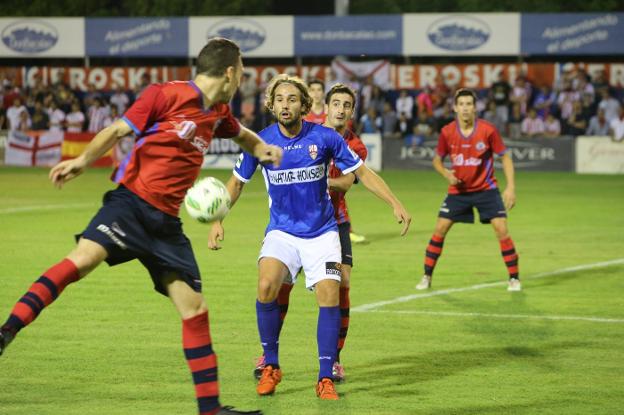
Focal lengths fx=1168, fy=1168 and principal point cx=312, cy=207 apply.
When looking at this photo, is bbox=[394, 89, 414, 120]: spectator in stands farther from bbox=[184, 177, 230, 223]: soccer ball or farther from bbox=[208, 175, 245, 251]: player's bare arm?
bbox=[184, 177, 230, 223]: soccer ball

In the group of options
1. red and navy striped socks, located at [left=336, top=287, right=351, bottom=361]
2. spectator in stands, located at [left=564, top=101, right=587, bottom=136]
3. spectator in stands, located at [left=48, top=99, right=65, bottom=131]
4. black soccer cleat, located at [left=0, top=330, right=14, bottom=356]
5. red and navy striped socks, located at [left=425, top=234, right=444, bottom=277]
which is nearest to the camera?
black soccer cleat, located at [left=0, top=330, right=14, bottom=356]

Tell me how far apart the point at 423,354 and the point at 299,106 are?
2.42 metres

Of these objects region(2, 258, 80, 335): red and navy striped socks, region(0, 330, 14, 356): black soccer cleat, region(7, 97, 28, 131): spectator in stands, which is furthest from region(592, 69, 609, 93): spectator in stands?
region(0, 330, 14, 356): black soccer cleat

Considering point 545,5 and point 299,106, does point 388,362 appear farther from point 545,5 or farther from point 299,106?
point 545,5

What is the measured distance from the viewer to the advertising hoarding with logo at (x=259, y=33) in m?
35.2

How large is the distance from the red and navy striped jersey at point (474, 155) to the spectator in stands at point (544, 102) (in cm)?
1926

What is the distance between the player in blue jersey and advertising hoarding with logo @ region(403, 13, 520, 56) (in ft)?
87.6

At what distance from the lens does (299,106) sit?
7949mm

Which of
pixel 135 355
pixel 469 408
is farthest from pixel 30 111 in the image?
pixel 469 408

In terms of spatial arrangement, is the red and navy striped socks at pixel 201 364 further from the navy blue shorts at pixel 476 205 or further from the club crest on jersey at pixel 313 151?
the navy blue shorts at pixel 476 205

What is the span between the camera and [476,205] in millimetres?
12938

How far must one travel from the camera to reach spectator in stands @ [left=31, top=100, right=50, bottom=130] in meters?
34.1

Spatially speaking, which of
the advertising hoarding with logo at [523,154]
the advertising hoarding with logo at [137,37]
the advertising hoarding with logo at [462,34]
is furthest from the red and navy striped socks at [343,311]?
the advertising hoarding with logo at [137,37]

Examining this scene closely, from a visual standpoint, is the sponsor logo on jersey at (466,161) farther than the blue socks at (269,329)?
Yes
